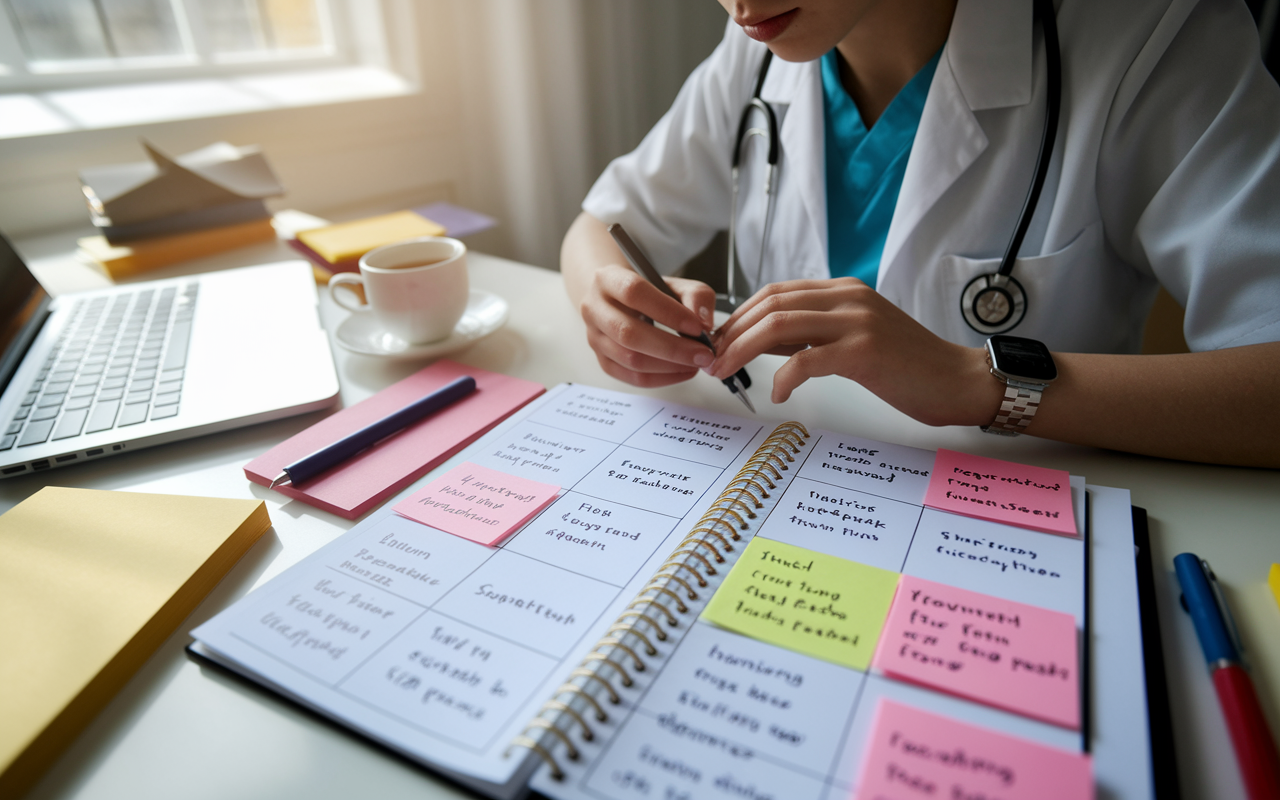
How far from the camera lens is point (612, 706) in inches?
13.3

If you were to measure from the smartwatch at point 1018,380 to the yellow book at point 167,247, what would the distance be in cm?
109

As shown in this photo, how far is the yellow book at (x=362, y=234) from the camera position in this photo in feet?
3.13

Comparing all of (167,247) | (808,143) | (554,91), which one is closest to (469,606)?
(808,143)

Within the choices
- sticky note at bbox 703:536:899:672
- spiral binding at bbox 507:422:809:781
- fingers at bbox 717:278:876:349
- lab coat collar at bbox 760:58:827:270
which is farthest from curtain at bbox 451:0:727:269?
sticky note at bbox 703:536:899:672

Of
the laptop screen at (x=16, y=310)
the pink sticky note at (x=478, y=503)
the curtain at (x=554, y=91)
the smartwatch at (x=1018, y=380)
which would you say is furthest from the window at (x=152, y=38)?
the smartwatch at (x=1018, y=380)

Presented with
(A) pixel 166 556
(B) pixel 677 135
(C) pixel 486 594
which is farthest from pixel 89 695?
(B) pixel 677 135

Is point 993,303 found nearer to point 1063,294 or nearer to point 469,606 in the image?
point 1063,294

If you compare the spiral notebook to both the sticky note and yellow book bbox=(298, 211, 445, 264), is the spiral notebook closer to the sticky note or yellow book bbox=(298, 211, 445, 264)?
the sticky note

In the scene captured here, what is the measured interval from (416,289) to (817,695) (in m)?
0.55

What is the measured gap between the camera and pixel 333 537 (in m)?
0.49

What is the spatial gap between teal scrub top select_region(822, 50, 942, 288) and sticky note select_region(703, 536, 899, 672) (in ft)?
1.77

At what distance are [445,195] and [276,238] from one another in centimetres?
61

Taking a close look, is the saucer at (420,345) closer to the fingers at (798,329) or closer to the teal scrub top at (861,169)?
the fingers at (798,329)

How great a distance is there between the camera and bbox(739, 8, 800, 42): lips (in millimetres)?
673
